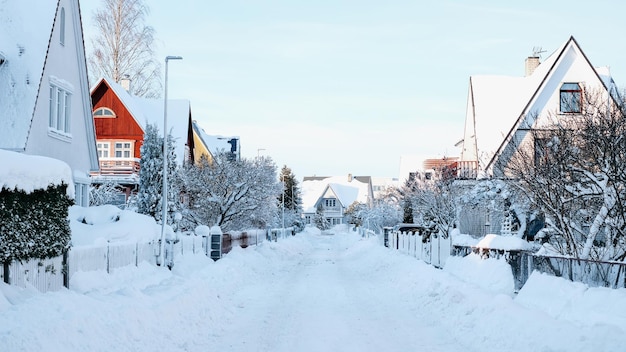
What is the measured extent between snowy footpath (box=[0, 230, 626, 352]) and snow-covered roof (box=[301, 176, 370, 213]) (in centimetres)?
10396

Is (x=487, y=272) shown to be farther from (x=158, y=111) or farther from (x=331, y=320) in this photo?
(x=158, y=111)

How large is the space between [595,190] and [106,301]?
36.9 feet

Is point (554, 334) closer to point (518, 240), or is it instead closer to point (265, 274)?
point (518, 240)

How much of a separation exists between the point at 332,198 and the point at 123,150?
82106 millimetres

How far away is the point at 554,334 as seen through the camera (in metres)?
9.53

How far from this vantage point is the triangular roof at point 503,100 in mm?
32688

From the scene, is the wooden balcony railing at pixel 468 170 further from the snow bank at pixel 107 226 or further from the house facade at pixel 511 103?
the snow bank at pixel 107 226

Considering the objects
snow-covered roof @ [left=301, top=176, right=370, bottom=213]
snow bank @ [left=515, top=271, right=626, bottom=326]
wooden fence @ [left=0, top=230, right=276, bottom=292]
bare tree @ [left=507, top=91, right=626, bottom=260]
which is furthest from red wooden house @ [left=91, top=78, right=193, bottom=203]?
snow-covered roof @ [left=301, top=176, right=370, bottom=213]

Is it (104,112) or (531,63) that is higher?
(531,63)

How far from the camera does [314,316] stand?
14.0m

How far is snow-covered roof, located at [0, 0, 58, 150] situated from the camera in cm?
1903

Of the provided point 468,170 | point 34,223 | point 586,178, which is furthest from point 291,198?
point 34,223

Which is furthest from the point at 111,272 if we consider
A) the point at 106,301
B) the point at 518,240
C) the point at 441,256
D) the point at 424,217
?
the point at 424,217

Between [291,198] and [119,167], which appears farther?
[291,198]
